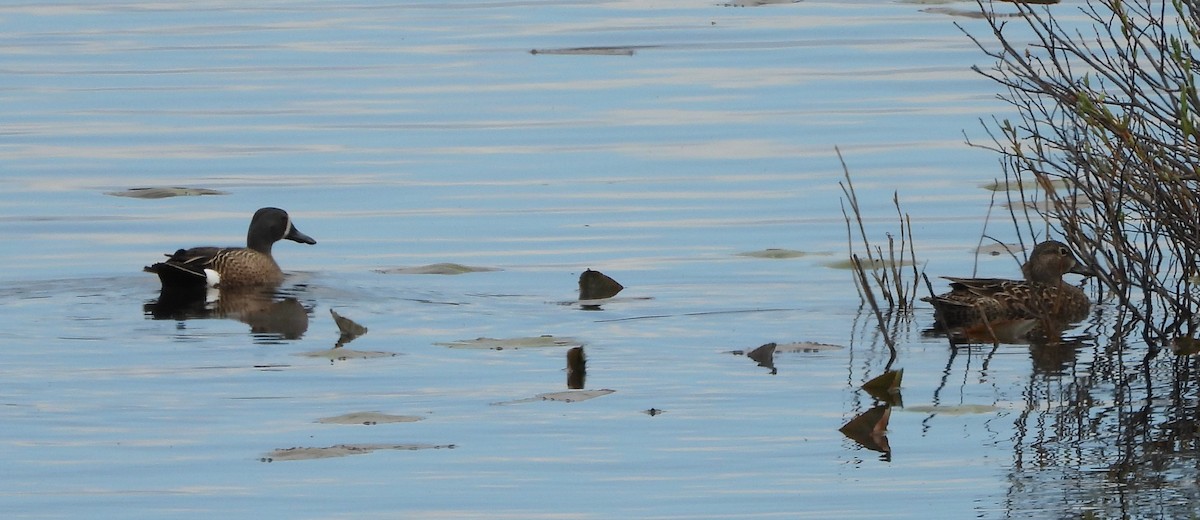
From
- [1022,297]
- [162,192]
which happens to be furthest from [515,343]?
[162,192]

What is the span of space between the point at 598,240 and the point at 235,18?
14.1 metres

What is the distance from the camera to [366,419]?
8.96 m

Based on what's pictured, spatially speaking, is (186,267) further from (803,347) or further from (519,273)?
(803,347)

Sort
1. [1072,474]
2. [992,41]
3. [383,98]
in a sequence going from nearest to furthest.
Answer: [1072,474] < [383,98] < [992,41]

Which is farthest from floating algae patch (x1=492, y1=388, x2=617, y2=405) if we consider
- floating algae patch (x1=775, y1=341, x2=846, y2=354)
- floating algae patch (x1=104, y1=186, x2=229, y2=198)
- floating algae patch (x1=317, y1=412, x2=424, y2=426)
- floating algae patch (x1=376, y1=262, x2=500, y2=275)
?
floating algae patch (x1=104, y1=186, x2=229, y2=198)

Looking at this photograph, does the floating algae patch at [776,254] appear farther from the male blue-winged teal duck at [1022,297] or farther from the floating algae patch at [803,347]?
the floating algae patch at [803,347]

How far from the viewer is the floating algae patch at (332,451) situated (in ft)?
27.3

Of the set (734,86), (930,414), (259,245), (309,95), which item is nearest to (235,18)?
(309,95)

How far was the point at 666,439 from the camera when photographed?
8586 millimetres

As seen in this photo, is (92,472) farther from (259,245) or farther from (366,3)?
(366,3)

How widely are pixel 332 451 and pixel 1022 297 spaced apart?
431cm

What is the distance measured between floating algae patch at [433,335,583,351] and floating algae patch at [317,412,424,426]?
5.54 ft

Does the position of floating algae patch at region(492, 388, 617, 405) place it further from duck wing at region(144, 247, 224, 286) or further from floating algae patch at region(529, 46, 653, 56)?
floating algae patch at region(529, 46, 653, 56)

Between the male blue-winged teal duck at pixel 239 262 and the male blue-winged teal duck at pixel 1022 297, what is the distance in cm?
396
